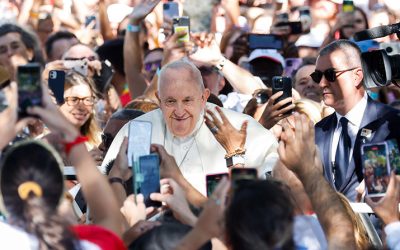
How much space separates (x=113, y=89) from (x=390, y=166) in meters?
5.79

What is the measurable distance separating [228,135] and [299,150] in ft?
7.09

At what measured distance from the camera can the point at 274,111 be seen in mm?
7848

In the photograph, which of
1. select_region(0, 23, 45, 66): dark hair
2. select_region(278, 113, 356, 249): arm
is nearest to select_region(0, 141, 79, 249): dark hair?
select_region(278, 113, 356, 249): arm

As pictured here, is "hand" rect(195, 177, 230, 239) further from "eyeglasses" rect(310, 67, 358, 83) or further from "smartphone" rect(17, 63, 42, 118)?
"eyeglasses" rect(310, 67, 358, 83)

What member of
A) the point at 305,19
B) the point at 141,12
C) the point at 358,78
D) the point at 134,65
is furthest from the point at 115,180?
the point at 305,19

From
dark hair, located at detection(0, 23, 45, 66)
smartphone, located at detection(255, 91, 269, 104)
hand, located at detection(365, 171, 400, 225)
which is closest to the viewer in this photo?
hand, located at detection(365, 171, 400, 225)

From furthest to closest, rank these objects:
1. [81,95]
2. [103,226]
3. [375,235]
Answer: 1. [81,95]
2. [375,235]
3. [103,226]

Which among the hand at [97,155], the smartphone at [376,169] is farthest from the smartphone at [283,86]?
the smartphone at [376,169]

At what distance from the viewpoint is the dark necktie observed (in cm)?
Result: 760

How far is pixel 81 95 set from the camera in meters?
8.68

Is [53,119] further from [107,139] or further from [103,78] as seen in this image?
[103,78]

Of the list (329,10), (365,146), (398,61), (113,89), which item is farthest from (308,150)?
(329,10)

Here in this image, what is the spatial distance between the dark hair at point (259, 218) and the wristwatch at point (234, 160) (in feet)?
9.69

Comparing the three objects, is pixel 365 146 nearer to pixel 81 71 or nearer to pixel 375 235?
pixel 375 235
